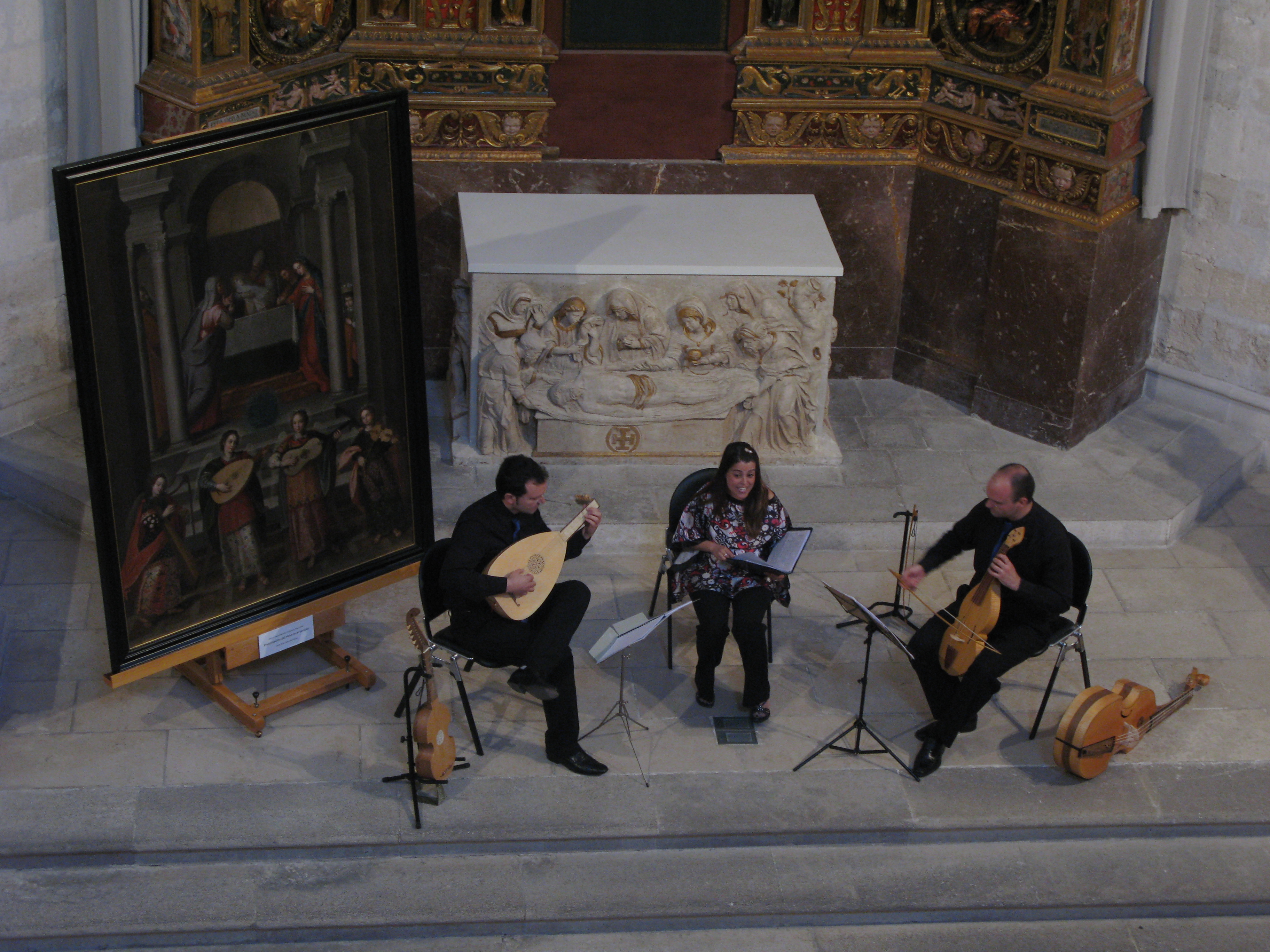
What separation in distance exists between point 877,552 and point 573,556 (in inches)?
82.8

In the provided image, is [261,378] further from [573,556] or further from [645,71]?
[645,71]

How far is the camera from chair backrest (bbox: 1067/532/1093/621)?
23.3 ft

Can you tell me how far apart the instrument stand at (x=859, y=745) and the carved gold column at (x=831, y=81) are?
3273 mm

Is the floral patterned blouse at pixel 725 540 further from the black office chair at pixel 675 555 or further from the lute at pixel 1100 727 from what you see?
the lute at pixel 1100 727

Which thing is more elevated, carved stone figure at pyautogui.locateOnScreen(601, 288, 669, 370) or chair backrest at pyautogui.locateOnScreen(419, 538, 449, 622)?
carved stone figure at pyautogui.locateOnScreen(601, 288, 669, 370)

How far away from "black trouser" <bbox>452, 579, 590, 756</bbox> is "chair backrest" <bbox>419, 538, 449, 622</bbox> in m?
0.11

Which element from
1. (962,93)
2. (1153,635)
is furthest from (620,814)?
(962,93)

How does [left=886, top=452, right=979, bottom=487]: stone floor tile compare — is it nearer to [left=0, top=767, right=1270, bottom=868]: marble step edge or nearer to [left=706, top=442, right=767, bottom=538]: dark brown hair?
[left=706, top=442, right=767, bottom=538]: dark brown hair

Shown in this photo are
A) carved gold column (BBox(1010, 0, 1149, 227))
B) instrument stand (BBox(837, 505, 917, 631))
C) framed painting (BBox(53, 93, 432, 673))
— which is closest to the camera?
framed painting (BBox(53, 93, 432, 673))

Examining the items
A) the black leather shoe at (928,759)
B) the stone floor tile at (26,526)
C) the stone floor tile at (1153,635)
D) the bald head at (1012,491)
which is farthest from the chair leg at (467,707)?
the stone floor tile at (1153,635)

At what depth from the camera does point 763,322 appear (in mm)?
8594

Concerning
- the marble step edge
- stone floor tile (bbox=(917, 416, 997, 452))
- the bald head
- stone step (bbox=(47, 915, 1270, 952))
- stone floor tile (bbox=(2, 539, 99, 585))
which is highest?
the bald head

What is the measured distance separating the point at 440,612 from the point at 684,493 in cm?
122

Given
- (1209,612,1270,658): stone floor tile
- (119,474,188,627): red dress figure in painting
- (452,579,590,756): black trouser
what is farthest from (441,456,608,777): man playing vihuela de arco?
(1209,612,1270,658): stone floor tile
